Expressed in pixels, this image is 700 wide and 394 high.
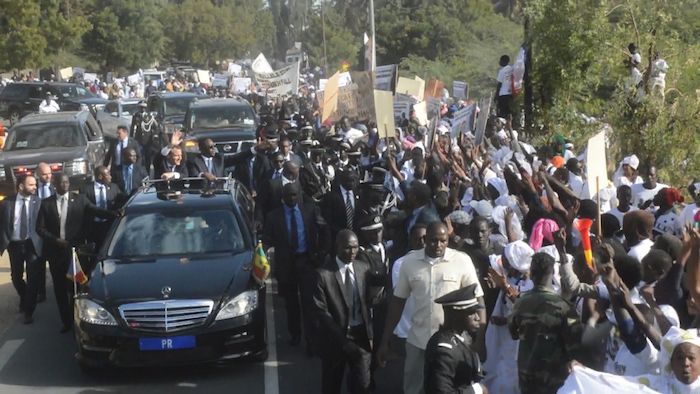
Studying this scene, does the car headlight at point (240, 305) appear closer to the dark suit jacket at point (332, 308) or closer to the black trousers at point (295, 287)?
the black trousers at point (295, 287)

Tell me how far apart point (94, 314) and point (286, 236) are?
2.07 metres

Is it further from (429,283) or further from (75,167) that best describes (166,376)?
(75,167)

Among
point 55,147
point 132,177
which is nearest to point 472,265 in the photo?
point 132,177

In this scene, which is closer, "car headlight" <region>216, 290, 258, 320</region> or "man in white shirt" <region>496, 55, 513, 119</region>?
"car headlight" <region>216, 290, 258, 320</region>

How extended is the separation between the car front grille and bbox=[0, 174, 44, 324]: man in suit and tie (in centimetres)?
291

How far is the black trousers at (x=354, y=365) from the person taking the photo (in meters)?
7.31

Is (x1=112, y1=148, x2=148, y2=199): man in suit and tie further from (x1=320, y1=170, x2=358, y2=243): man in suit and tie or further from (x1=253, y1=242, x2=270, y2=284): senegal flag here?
(x1=253, y1=242, x2=270, y2=284): senegal flag

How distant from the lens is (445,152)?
44.2 ft

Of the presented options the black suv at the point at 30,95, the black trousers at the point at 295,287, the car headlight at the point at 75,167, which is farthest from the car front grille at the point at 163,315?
the black suv at the point at 30,95

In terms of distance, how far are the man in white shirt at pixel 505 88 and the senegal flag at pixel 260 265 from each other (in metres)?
8.25

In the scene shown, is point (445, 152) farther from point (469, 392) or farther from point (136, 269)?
point (469, 392)

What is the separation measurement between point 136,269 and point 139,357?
0.95m

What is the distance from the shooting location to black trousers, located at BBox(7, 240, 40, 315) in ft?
36.8

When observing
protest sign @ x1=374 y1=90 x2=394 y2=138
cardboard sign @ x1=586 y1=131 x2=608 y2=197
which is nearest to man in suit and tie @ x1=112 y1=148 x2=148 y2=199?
protest sign @ x1=374 y1=90 x2=394 y2=138
